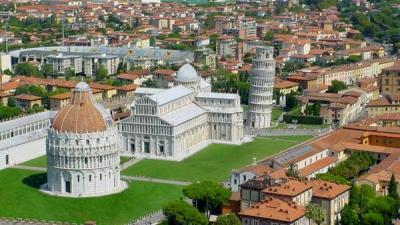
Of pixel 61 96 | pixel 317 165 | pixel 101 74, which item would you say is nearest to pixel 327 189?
pixel 317 165

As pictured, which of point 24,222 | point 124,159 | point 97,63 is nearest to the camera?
point 24,222

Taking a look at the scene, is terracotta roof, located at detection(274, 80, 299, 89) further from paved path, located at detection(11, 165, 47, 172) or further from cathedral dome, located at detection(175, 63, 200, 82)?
paved path, located at detection(11, 165, 47, 172)

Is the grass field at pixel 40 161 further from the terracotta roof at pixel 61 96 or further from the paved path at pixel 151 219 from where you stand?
the terracotta roof at pixel 61 96

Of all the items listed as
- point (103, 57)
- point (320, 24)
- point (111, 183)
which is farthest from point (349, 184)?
point (320, 24)

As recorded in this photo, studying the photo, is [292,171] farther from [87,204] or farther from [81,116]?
[81,116]

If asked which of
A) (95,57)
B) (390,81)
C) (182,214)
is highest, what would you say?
(95,57)

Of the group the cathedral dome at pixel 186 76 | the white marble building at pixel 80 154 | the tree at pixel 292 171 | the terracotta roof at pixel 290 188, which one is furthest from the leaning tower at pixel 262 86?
the terracotta roof at pixel 290 188

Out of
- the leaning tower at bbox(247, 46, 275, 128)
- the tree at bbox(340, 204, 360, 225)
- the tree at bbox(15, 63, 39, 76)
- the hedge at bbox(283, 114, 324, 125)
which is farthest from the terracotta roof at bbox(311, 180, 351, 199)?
the tree at bbox(15, 63, 39, 76)
